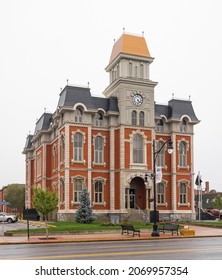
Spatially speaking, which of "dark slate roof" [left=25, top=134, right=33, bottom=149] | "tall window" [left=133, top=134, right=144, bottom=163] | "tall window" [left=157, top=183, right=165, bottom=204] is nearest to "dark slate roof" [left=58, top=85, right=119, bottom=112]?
"tall window" [left=133, top=134, right=144, bottom=163]

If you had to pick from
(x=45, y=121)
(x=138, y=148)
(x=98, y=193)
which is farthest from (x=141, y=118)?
(x=45, y=121)

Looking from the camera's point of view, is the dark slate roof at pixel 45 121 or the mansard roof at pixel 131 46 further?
the dark slate roof at pixel 45 121

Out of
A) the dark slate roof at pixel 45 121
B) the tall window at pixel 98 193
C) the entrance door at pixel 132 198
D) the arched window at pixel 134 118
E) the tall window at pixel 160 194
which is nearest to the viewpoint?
the tall window at pixel 98 193

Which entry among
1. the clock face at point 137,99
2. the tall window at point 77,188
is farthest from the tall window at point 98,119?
the tall window at point 77,188

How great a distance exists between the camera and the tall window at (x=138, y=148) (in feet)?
162

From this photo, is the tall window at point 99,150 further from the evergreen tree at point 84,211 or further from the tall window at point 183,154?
the tall window at point 183,154

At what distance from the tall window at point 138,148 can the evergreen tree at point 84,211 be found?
864 cm

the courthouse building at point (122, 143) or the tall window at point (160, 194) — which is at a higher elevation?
the courthouse building at point (122, 143)

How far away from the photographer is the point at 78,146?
47688mm

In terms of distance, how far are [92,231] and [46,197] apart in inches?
209

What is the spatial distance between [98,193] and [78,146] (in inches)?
234

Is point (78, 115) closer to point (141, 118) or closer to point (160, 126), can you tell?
point (141, 118)

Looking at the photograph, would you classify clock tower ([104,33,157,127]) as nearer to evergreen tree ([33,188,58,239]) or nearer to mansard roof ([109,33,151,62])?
mansard roof ([109,33,151,62])
